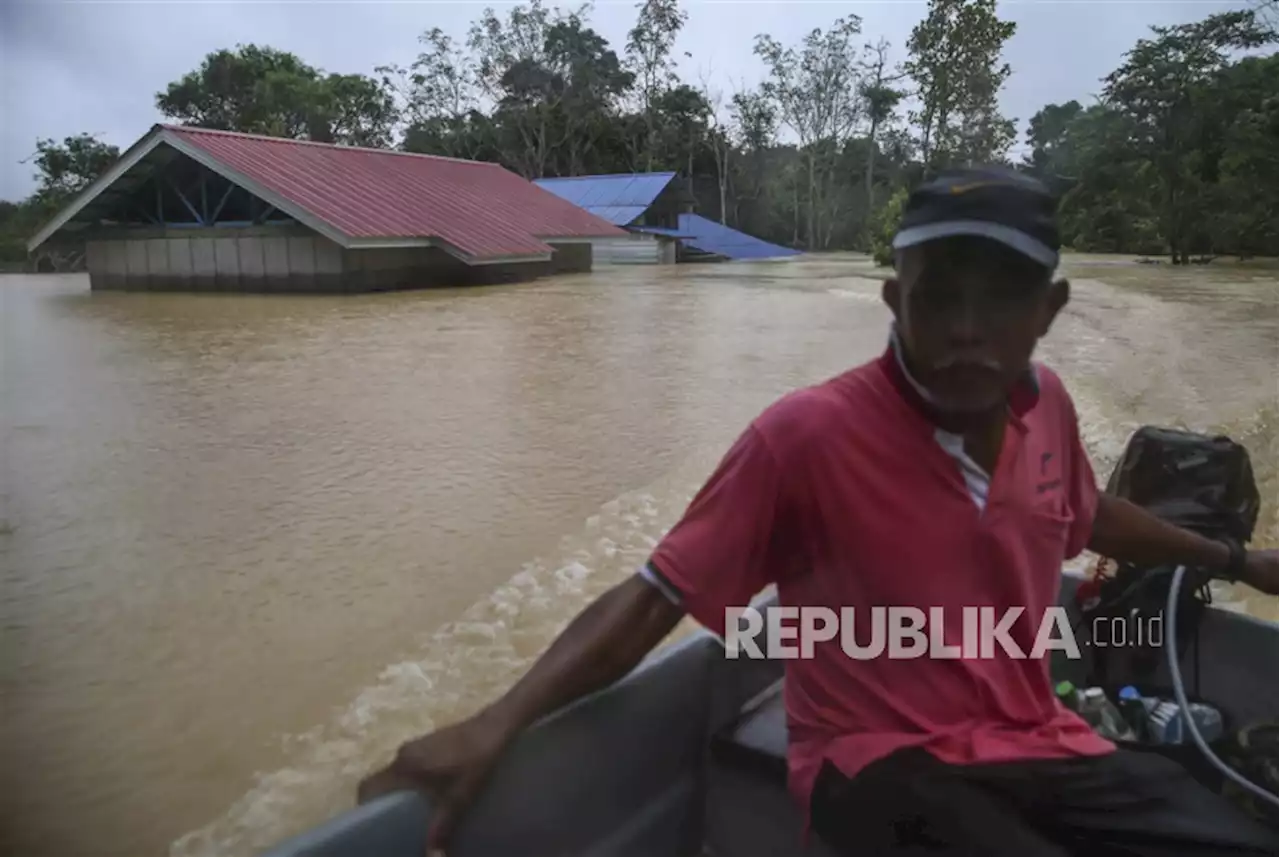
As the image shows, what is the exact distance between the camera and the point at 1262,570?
134 cm

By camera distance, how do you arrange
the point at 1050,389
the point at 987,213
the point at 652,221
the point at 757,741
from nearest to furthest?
the point at 987,213 → the point at 1050,389 → the point at 757,741 → the point at 652,221

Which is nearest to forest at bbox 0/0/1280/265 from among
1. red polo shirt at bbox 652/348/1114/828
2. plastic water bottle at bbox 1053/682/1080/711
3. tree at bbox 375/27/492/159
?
tree at bbox 375/27/492/159

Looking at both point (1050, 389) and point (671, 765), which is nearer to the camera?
point (1050, 389)

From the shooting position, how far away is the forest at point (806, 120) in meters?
1.38

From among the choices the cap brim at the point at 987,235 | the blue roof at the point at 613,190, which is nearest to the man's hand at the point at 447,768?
the cap brim at the point at 987,235

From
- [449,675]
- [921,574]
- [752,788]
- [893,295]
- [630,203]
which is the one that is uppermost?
[630,203]

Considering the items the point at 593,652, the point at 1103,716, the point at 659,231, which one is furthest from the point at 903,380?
the point at 659,231

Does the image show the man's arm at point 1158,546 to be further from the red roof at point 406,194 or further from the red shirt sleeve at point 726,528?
the red roof at point 406,194

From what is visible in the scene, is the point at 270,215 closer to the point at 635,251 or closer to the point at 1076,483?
the point at 635,251

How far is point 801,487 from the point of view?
0.96m

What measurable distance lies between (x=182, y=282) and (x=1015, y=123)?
3.77 feet

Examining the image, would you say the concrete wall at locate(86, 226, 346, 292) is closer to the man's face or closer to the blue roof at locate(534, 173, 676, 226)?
the blue roof at locate(534, 173, 676, 226)

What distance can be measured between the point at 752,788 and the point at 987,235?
74 cm

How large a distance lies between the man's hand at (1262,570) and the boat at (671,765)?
0.15 meters
